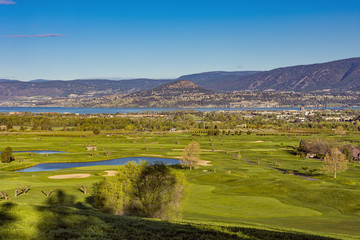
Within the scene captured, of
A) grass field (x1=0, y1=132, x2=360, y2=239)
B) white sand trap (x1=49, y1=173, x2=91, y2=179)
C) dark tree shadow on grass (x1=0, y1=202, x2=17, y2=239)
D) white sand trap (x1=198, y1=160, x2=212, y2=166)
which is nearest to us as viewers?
dark tree shadow on grass (x1=0, y1=202, x2=17, y2=239)

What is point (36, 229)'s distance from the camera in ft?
65.9

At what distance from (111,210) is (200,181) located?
35036 millimetres

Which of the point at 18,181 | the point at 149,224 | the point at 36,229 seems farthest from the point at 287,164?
the point at 36,229

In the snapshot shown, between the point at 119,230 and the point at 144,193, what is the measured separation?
12727 millimetres

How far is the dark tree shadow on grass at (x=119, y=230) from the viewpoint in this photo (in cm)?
2000

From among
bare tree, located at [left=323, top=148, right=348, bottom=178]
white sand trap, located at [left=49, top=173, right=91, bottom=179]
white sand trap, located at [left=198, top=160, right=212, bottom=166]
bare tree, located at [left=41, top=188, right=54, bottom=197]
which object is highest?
bare tree, located at [left=41, top=188, right=54, bottom=197]

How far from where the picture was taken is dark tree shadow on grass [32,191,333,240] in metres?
20.0

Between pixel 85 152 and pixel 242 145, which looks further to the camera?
pixel 242 145

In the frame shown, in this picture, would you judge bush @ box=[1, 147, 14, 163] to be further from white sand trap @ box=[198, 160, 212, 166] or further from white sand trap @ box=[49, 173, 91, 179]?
white sand trap @ box=[198, 160, 212, 166]

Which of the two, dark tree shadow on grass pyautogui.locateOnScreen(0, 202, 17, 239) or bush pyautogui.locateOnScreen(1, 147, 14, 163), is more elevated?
dark tree shadow on grass pyautogui.locateOnScreen(0, 202, 17, 239)

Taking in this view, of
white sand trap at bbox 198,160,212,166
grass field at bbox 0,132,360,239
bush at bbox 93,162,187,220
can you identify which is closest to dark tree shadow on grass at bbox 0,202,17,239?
grass field at bbox 0,132,360,239

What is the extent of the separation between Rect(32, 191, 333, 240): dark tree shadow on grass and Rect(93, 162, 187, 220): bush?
8.32 m

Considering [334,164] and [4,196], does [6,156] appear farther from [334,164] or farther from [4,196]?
[334,164]

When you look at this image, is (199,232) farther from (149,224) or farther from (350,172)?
(350,172)
